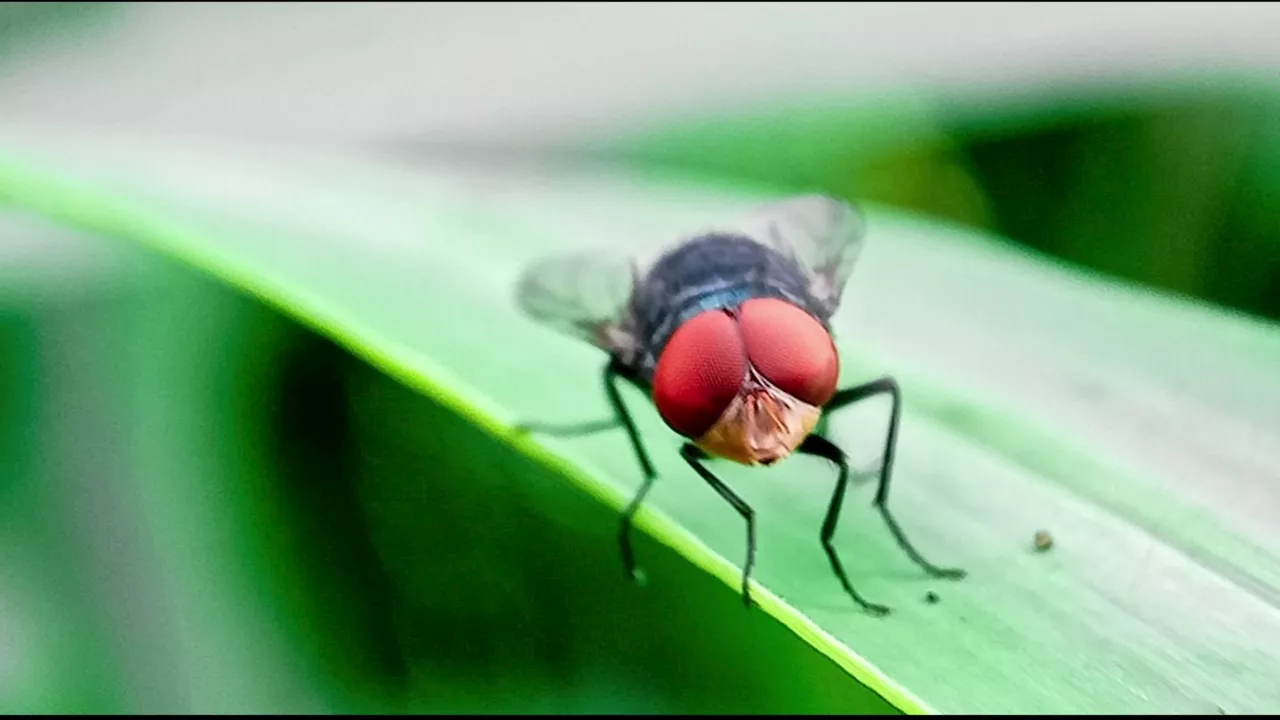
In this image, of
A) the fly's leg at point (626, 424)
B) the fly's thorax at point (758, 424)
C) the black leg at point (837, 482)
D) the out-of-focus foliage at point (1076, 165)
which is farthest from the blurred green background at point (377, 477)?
the fly's thorax at point (758, 424)

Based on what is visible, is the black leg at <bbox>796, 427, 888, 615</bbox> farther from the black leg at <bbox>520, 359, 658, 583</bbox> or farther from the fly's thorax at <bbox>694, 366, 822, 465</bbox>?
the black leg at <bbox>520, 359, 658, 583</bbox>

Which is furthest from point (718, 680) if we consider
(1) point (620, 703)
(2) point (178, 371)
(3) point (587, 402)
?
(2) point (178, 371)

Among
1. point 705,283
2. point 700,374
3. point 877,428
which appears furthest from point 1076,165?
point 700,374

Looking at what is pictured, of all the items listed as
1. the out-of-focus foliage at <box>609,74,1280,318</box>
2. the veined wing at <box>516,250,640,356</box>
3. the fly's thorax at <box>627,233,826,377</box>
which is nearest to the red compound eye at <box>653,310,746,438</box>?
the fly's thorax at <box>627,233,826,377</box>

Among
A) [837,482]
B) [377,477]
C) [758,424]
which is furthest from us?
[377,477]

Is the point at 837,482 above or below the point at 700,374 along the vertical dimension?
below

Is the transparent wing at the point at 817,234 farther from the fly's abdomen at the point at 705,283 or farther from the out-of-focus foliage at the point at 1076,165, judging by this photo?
the out-of-focus foliage at the point at 1076,165

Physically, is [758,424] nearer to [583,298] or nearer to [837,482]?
[837,482]
